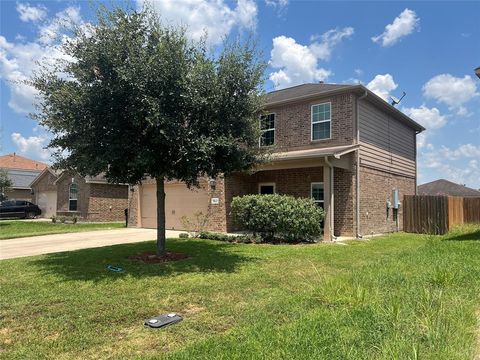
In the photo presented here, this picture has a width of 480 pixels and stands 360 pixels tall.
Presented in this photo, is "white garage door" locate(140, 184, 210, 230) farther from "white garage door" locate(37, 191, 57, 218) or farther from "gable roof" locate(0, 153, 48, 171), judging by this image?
"gable roof" locate(0, 153, 48, 171)

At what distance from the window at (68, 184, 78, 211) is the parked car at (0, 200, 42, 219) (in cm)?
619

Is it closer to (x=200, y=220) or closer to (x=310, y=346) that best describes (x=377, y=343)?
(x=310, y=346)

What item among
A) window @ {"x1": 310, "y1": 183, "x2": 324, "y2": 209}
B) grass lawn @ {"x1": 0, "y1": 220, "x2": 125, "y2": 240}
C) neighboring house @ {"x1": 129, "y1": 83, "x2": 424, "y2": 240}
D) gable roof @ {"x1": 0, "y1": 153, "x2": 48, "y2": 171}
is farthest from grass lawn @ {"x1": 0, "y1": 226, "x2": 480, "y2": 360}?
gable roof @ {"x1": 0, "y1": 153, "x2": 48, "y2": 171}

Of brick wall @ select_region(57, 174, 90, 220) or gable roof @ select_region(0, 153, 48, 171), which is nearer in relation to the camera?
brick wall @ select_region(57, 174, 90, 220)

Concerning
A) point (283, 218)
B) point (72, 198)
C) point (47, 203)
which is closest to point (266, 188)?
point (283, 218)

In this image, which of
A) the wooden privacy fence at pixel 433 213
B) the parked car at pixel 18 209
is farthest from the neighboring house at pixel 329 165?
the parked car at pixel 18 209

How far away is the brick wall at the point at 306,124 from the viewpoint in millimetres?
14852

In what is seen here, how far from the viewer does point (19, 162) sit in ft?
171

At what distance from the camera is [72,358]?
3.74 meters

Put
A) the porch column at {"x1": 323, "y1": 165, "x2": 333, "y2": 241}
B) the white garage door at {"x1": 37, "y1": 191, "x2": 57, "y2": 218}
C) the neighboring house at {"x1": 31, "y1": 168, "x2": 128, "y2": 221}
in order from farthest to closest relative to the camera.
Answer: the white garage door at {"x1": 37, "y1": 191, "x2": 57, "y2": 218} → the neighboring house at {"x1": 31, "y1": 168, "x2": 128, "y2": 221} → the porch column at {"x1": 323, "y1": 165, "x2": 333, "y2": 241}

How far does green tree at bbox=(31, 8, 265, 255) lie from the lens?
7703mm

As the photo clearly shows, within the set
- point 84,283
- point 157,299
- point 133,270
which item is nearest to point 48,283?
point 84,283

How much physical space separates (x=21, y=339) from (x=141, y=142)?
16.3 ft

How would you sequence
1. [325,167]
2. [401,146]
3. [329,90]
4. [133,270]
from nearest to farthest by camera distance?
[133,270], [325,167], [329,90], [401,146]
